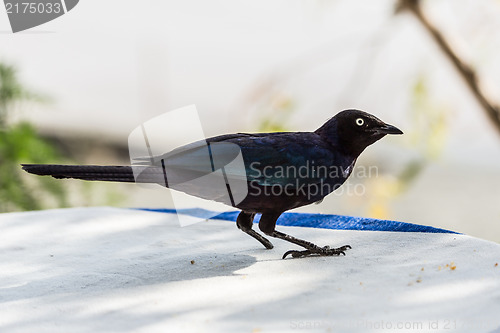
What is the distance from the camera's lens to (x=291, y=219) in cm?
268

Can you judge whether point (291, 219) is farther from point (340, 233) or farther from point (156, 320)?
point (156, 320)

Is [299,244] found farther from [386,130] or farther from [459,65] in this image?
[459,65]

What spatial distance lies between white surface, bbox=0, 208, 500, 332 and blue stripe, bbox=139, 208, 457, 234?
0.05 m

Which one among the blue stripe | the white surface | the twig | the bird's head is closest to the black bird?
the bird's head

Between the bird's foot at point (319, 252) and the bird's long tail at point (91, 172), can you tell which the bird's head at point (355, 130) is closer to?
the bird's foot at point (319, 252)

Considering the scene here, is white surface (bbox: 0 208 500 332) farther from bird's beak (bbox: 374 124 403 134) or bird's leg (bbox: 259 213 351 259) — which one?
bird's beak (bbox: 374 124 403 134)

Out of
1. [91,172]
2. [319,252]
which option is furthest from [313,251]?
[91,172]

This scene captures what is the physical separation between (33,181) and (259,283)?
11.3ft

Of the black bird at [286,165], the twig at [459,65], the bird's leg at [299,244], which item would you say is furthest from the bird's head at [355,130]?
the twig at [459,65]

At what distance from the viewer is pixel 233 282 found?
1.81 meters

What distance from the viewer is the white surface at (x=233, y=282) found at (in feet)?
4.95

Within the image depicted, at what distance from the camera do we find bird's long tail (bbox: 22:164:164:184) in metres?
1.85

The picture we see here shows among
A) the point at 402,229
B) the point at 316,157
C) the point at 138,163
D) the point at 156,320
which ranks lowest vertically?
the point at 402,229

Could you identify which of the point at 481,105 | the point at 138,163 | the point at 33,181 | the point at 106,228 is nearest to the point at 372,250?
the point at 138,163
